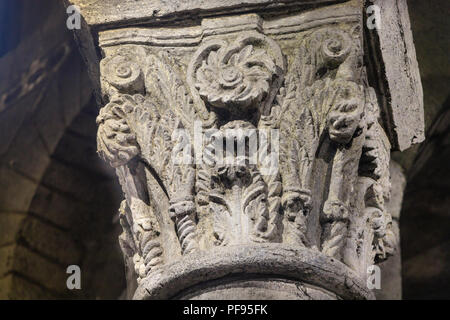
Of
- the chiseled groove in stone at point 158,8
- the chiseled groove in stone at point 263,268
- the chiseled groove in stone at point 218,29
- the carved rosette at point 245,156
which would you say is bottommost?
the chiseled groove in stone at point 263,268

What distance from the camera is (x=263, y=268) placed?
260cm

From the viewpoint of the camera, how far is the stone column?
2660 mm

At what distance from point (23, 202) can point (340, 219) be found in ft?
8.38

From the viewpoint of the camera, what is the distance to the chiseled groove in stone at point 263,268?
102 inches

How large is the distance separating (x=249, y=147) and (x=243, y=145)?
0.02 metres

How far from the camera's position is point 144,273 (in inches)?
112

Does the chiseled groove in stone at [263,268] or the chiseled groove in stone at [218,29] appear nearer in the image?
the chiseled groove in stone at [263,268]

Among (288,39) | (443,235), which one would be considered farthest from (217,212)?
(443,235)

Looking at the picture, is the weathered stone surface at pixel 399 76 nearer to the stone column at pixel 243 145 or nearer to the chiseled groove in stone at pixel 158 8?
the stone column at pixel 243 145

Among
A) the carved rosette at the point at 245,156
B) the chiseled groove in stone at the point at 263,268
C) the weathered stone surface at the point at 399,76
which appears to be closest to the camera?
the chiseled groove in stone at the point at 263,268

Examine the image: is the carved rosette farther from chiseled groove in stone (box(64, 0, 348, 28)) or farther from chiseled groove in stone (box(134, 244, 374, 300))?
chiseled groove in stone (box(64, 0, 348, 28))
